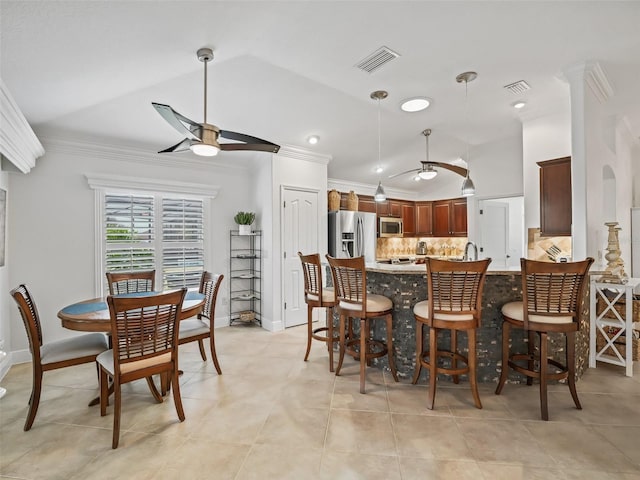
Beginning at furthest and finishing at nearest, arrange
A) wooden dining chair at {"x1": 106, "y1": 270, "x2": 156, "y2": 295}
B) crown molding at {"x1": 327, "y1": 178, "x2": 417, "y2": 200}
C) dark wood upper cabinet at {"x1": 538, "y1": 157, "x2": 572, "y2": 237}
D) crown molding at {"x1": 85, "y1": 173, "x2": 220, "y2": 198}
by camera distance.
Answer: crown molding at {"x1": 327, "y1": 178, "x2": 417, "y2": 200}, crown molding at {"x1": 85, "y1": 173, "x2": 220, "y2": 198}, dark wood upper cabinet at {"x1": 538, "y1": 157, "x2": 572, "y2": 237}, wooden dining chair at {"x1": 106, "y1": 270, "x2": 156, "y2": 295}

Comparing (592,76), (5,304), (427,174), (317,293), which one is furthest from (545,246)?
(5,304)

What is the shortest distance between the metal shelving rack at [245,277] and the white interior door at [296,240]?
47 centimetres

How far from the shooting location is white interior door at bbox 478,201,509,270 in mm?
5438

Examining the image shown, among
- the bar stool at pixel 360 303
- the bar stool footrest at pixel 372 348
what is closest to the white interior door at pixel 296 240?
the bar stool footrest at pixel 372 348

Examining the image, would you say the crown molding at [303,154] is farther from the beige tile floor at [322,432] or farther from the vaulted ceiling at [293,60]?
the beige tile floor at [322,432]

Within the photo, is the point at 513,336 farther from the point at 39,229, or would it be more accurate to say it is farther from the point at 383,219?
the point at 39,229

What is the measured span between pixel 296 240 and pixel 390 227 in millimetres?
2656

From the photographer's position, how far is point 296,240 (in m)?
4.72

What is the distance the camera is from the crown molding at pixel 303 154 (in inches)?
179

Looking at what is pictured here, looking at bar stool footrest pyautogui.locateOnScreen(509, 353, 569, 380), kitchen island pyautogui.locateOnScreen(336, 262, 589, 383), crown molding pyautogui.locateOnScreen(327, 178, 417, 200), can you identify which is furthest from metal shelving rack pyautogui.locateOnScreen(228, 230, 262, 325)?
bar stool footrest pyautogui.locateOnScreen(509, 353, 569, 380)

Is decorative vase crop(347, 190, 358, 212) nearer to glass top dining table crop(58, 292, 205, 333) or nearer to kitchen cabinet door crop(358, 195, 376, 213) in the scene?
kitchen cabinet door crop(358, 195, 376, 213)

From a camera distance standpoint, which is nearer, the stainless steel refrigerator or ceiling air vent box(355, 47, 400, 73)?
ceiling air vent box(355, 47, 400, 73)

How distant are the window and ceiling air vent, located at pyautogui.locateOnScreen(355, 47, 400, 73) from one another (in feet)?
9.72

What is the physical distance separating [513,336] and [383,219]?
3964mm
